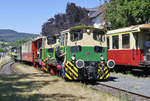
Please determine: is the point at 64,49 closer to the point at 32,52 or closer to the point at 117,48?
the point at 117,48

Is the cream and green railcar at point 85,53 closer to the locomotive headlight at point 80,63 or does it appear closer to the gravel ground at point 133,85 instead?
the locomotive headlight at point 80,63

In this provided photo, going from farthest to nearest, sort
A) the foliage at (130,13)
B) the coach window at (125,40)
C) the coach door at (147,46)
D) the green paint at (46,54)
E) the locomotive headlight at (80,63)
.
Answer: the foliage at (130,13) < the coach window at (125,40) < the green paint at (46,54) < the coach door at (147,46) < the locomotive headlight at (80,63)

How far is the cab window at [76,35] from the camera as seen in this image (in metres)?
11.0

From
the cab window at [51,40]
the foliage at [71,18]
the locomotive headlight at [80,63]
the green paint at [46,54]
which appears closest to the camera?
the locomotive headlight at [80,63]

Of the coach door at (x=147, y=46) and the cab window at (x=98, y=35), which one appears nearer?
the cab window at (x=98, y=35)

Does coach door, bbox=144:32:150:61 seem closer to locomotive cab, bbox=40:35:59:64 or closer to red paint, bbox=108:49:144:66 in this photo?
red paint, bbox=108:49:144:66

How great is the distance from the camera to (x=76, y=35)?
1107cm

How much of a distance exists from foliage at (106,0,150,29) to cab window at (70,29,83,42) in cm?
827

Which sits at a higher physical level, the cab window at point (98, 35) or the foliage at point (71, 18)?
the foliage at point (71, 18)

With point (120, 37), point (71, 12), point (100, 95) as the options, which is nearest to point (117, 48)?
point (120, 37)

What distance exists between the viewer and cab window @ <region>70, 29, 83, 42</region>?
11.0 m

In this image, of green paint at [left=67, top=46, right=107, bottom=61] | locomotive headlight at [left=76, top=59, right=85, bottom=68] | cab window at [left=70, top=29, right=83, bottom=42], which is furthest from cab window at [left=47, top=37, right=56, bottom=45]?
locomotive headlight at [left=76, top=59, right=85, bottom=68]

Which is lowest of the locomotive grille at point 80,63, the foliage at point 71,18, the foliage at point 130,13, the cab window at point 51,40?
the locomotive grille at point 80,63

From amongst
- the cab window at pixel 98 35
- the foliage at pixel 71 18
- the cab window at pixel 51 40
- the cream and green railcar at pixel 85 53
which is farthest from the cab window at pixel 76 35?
the foliage at pixel 71 18
